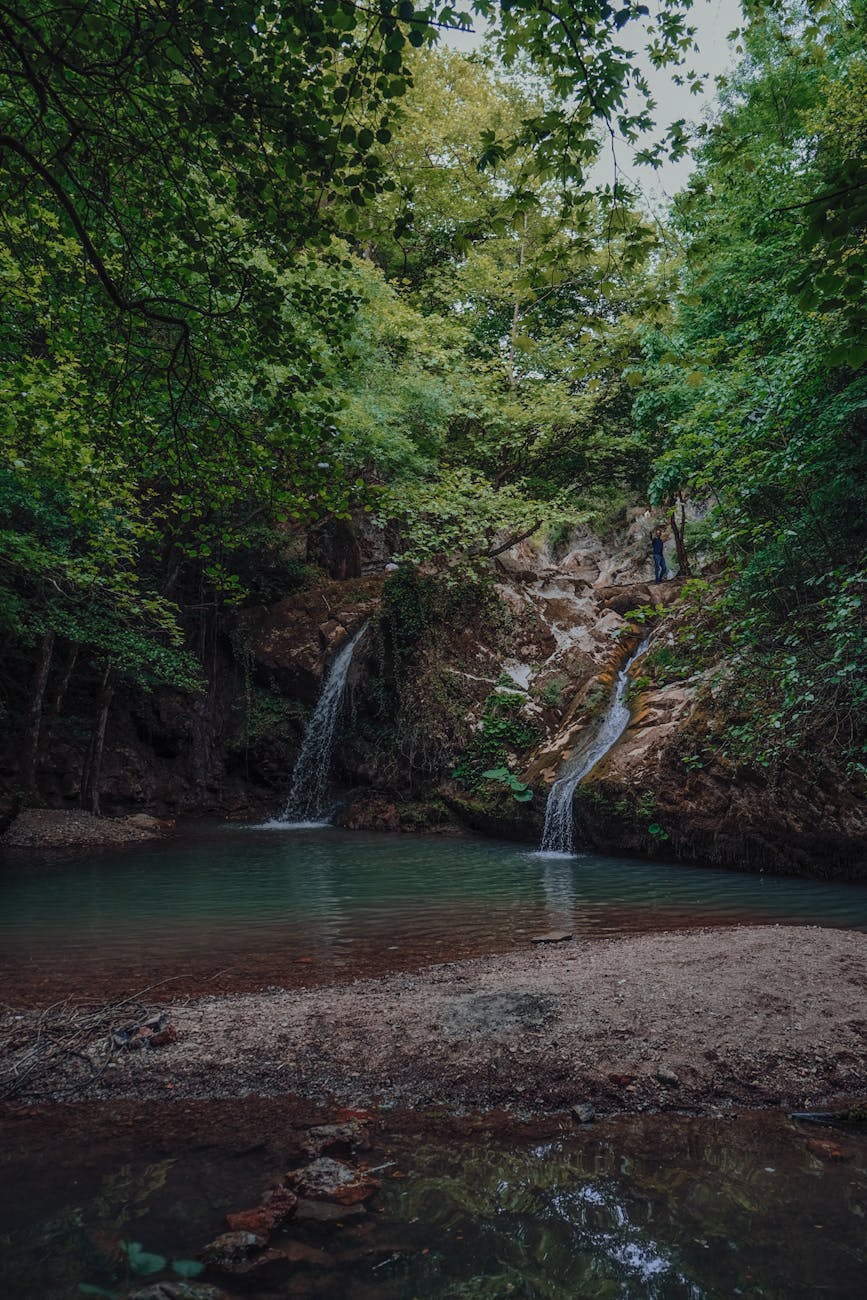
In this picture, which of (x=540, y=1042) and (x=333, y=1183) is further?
(x=540, y=1042)

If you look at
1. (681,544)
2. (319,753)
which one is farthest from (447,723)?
(681,544)

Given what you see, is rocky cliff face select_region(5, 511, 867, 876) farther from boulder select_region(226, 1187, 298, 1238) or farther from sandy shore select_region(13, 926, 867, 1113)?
boulder select_region(226, 1187, 298, 1238)

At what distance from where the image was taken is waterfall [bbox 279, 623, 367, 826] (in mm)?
16750

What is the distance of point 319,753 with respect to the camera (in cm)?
1703

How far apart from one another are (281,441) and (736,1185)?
5.07 m

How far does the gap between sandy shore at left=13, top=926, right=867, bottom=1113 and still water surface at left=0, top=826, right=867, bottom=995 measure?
1.22m

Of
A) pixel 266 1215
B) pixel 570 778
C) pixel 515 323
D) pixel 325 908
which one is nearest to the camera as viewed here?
pixel 266 1215

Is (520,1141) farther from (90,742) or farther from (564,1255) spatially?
(90,742)

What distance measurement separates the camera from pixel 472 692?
16016mm

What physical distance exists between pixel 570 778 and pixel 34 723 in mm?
10802

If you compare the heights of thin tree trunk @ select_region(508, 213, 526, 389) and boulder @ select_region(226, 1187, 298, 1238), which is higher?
thin tree trunk @ select_region(508, 213, 526, 389)

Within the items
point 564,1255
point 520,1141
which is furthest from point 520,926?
point 564,1255

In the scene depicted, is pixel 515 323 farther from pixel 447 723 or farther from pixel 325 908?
pixel 325 908

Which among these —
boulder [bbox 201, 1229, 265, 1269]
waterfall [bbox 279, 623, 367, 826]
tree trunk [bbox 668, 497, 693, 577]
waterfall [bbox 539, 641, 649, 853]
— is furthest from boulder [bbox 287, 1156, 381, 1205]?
tree trunk [bbox 668, 497, 693, 577]
